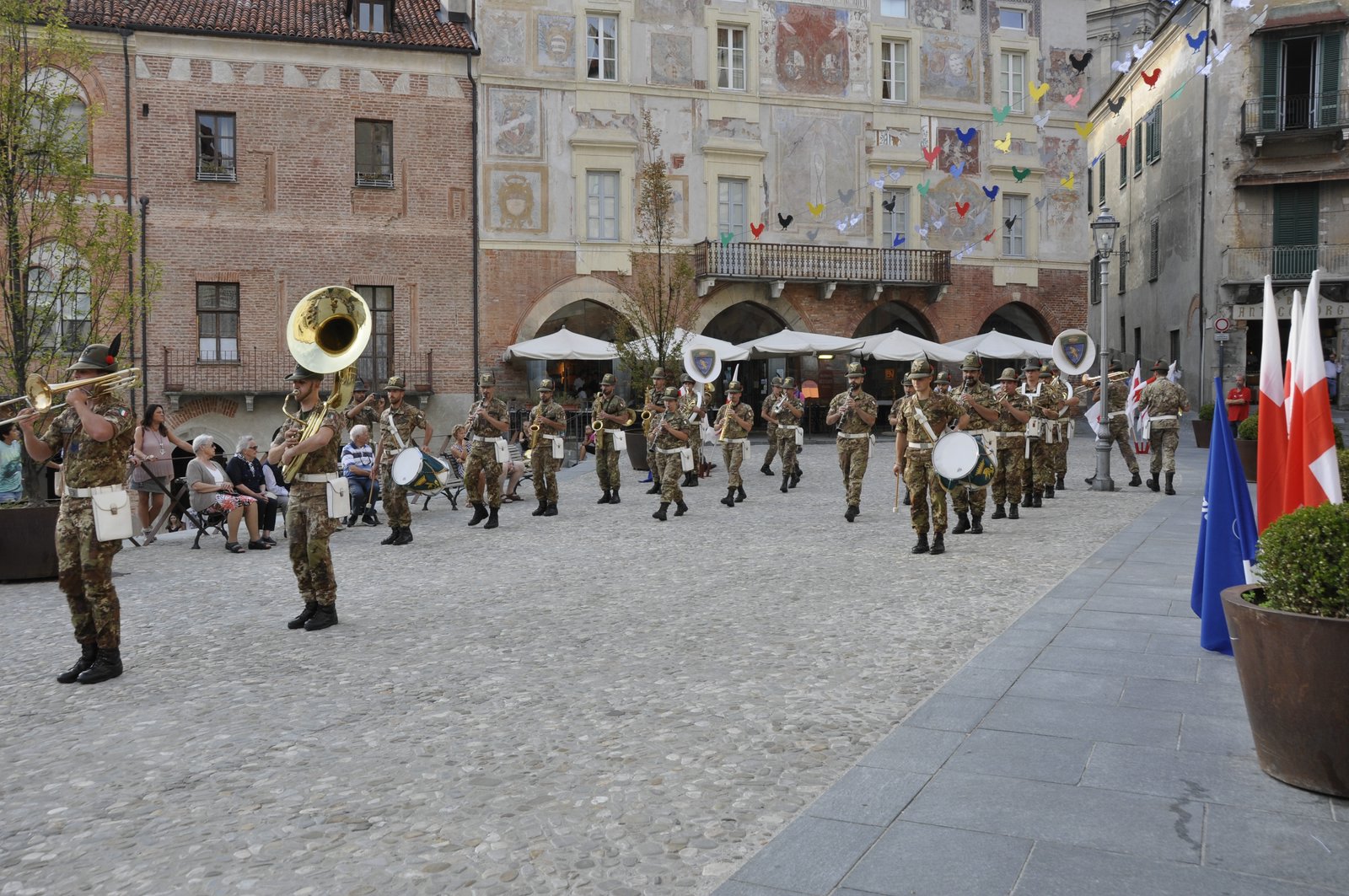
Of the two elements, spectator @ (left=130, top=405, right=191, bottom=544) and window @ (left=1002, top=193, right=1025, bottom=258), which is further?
window @ (left=1002, top=193, right=1025, bottom=258)

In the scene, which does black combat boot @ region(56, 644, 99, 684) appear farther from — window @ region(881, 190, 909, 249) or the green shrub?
window @ region(881, 190, 909, 249)

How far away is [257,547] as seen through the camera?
1266 centimetres

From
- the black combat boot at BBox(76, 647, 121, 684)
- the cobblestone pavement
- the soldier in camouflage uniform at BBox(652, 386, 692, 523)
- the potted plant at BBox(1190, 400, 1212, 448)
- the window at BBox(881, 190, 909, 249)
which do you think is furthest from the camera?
the window at BBox(881, 190, 909, 249)

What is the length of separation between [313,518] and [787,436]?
11217 mm

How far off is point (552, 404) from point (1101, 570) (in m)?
8.20

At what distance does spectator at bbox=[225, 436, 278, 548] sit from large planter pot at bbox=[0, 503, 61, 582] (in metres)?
2.84

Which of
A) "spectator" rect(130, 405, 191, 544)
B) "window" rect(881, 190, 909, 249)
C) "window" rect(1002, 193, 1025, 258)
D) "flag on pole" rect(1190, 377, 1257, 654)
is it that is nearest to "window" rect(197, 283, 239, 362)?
"spectator" rect(130, 405, 191, 544)

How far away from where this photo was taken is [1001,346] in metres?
29.3

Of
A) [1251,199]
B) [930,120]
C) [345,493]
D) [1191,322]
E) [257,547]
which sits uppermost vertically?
[930,120]

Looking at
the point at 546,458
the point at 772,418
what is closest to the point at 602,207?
the point at 772,418

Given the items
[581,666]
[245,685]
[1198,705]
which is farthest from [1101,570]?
[245,685]

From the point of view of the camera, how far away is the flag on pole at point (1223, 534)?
20.8 feet

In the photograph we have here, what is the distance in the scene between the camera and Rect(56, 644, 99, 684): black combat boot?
256 inches

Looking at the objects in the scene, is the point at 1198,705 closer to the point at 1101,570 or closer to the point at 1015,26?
the point at 1101,570
